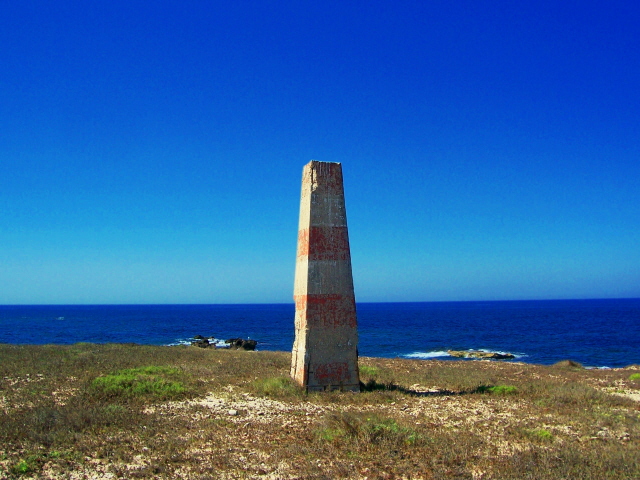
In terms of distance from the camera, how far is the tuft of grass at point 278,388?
41.8 ft

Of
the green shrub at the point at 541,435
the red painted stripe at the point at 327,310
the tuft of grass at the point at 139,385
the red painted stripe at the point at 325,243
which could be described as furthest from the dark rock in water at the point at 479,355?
the green shrub at the point at 541,435

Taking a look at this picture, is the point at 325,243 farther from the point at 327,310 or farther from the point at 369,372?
the point at 369,372

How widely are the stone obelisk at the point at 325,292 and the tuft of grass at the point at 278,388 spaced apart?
10.6 inches

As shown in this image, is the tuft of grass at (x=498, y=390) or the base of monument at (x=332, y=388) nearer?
the base of monument at (x=332, y=388)

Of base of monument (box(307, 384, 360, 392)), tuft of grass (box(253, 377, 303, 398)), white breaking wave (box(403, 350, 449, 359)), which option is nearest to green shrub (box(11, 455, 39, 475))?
tuft of grass (box(253, 377, 303, 398))

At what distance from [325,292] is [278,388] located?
9.11 feet

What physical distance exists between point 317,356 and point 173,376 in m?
5.32

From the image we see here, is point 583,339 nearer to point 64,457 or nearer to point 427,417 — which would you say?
point 427,417

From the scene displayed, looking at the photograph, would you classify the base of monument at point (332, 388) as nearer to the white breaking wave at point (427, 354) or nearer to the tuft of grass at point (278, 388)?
the tuft of grass at point (278, 388)

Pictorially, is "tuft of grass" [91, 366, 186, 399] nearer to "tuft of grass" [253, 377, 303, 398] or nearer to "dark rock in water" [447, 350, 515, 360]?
"tuft of grass" [253, 377, 303, 398]

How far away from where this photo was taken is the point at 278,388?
42.7 feet

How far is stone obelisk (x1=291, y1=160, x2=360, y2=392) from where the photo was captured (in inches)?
516

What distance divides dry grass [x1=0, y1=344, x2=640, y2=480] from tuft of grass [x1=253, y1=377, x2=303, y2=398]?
41 mm

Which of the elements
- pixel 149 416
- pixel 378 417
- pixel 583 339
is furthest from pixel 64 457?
pixel 583 339
